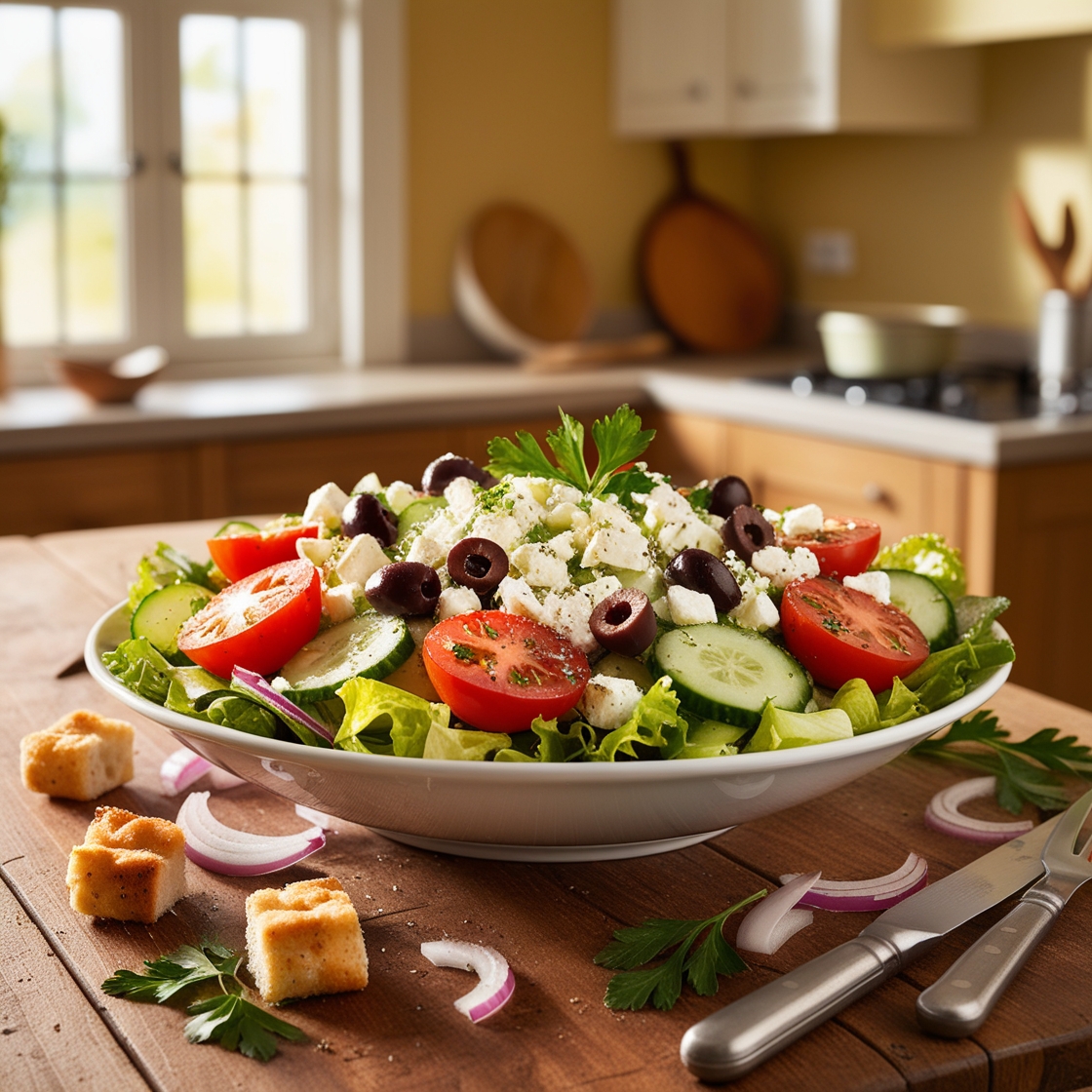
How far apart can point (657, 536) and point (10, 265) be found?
2.74 meters

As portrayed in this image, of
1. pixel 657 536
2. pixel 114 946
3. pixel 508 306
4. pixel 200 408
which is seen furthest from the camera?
pixel 508 306

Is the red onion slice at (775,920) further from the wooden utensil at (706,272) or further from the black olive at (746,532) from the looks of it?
the wooden utensil at (706,272)

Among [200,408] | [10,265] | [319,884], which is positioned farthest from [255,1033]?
[10,265]

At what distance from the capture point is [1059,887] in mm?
878

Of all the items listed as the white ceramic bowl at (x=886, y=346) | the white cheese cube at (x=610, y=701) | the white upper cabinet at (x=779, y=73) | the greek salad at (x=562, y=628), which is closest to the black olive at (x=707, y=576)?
the greek salad at (x=562, y=628)

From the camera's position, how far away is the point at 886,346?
118 inches

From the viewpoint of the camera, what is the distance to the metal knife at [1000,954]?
2.38ft

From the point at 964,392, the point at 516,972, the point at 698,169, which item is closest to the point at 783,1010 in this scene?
the point at 516,972

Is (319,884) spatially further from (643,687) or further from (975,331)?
(975,331)

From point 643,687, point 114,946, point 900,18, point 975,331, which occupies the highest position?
point 900,18

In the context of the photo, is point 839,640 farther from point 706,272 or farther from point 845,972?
point 706,272

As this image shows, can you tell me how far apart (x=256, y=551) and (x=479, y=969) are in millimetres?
414

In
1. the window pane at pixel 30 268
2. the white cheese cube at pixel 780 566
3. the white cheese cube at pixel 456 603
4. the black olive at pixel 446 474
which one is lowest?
the white cheese cube at pixel 456 603

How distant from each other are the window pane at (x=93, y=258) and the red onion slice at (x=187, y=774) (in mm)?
2587
